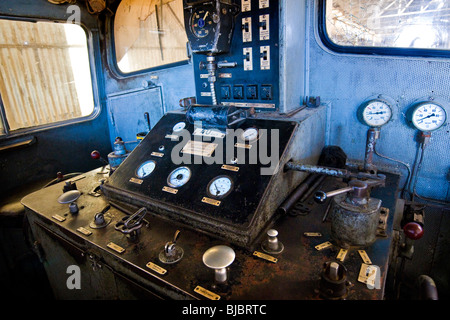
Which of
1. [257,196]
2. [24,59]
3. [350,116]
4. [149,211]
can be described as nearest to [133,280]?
[149,211]

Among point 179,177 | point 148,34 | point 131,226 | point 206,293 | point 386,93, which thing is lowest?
point 206,293

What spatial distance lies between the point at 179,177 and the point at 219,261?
2.27 feet

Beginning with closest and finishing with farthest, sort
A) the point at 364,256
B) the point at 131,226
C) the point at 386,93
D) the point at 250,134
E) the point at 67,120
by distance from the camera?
the point at 364,256
the point at 131,226
the point at 250,134
the point at 386,93
the point at 67,120

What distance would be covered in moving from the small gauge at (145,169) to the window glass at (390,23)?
1586 mm

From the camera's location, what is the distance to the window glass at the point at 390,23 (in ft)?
5.74

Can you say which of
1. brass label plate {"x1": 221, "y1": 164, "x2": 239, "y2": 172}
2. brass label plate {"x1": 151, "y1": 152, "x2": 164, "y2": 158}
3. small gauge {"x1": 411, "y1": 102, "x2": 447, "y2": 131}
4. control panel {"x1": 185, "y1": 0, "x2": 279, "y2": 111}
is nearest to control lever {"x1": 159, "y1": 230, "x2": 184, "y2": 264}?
brass label plate {"x1": 221, "y1": 164, "x2": 239, "y2": 172}

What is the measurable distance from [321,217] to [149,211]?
989mm

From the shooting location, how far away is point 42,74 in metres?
3.09

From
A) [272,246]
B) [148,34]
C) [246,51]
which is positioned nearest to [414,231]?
[272,246]

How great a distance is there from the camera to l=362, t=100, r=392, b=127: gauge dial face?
1.97 metres

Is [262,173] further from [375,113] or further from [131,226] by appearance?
[375,113]

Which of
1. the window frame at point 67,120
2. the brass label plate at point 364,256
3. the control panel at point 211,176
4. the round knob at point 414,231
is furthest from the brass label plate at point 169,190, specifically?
the window frame at point 67,120

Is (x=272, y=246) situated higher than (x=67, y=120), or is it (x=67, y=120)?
(x=67, y=120)

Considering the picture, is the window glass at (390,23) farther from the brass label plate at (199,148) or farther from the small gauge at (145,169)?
the small gauge at (145,169)
